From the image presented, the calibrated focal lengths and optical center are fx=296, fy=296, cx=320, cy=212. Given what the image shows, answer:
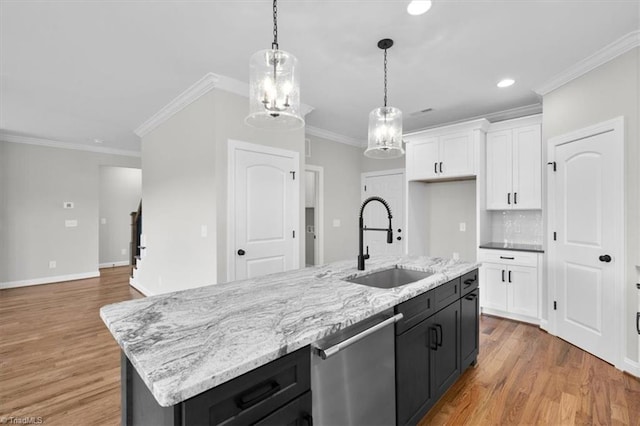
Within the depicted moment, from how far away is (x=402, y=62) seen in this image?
2.79 metres

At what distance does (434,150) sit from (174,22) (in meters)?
3.42

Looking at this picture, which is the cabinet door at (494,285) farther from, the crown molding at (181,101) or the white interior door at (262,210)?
the crown molding at (181,101)

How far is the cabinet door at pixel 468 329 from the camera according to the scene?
2.23 metres

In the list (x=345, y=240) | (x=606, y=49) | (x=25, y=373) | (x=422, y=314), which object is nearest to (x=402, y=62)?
(x=606, y=49)

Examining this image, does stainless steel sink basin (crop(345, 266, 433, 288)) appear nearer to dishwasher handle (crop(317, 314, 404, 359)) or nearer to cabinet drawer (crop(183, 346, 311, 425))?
dishwasher handle (crop(317, 314, 404, 359))

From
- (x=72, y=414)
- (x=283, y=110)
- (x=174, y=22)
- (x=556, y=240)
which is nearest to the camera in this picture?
(x=283, y=110)

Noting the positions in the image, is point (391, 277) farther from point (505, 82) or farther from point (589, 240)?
point (505, 82)

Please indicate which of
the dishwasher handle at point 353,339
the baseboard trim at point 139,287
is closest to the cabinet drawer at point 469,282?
the dishwasher handle at point 353,339

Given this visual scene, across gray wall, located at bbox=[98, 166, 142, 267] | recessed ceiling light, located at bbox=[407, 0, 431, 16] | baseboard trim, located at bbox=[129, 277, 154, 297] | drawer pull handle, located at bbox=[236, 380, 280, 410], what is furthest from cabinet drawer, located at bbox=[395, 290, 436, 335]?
gray wall, located at bbox=[98, 166, 142, 267]

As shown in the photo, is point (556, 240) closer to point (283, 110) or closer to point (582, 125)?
point (582, 125)

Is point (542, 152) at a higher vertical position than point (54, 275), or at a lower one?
higher

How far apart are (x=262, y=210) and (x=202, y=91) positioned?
146 centimetres

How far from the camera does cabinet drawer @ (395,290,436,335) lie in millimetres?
1555

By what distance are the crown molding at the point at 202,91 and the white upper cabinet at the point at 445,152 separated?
1.70 meters
